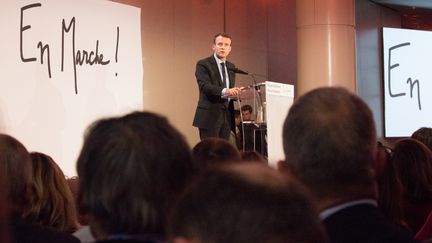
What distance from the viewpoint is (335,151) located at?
5.08ft

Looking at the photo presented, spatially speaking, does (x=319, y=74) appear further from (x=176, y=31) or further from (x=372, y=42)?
(x=372, y=42)

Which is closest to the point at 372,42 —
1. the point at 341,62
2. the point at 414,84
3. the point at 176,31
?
the point at 414,84

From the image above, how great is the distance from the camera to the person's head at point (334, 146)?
154cm

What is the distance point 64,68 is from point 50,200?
124 inches

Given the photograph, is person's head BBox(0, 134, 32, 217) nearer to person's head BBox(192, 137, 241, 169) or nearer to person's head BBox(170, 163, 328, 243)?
person's head BBox(192, 137, 241, 169)

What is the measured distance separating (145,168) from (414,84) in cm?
934

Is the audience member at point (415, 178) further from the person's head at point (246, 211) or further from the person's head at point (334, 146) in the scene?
the person's head at point (246, 211)

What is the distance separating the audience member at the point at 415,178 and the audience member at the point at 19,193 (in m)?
1.50

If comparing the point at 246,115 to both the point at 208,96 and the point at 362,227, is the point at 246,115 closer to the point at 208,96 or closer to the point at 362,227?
the point at 208,96

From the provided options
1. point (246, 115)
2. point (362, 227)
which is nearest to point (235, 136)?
point (246, 115)

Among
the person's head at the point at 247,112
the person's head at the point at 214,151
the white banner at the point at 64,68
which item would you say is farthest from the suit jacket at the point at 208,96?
the person's head at the point at 214,151

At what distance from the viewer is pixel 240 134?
21.9 feet

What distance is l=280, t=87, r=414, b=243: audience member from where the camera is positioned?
4.99 ft

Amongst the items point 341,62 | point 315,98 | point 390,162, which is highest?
point 341,62
